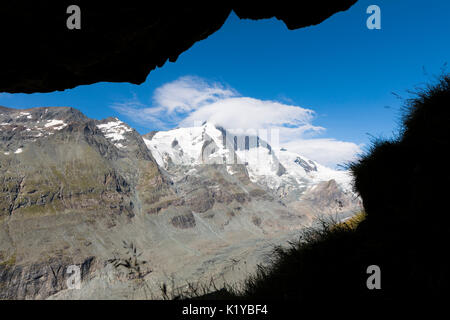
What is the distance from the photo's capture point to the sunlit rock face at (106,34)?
684cm

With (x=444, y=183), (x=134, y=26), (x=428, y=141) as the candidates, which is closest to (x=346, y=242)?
(x=444, y=183)

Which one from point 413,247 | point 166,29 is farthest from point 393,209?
point 166,29

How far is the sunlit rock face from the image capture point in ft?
22.4

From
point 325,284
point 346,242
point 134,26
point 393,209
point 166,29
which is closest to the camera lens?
point 325,284

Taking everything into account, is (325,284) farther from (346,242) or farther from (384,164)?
(384,164)

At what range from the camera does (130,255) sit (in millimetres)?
5402

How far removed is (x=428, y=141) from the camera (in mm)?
5934

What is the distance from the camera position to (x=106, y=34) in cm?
755

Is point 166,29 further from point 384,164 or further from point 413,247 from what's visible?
point 413,247

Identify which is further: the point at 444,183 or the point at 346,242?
the point at 346,242
